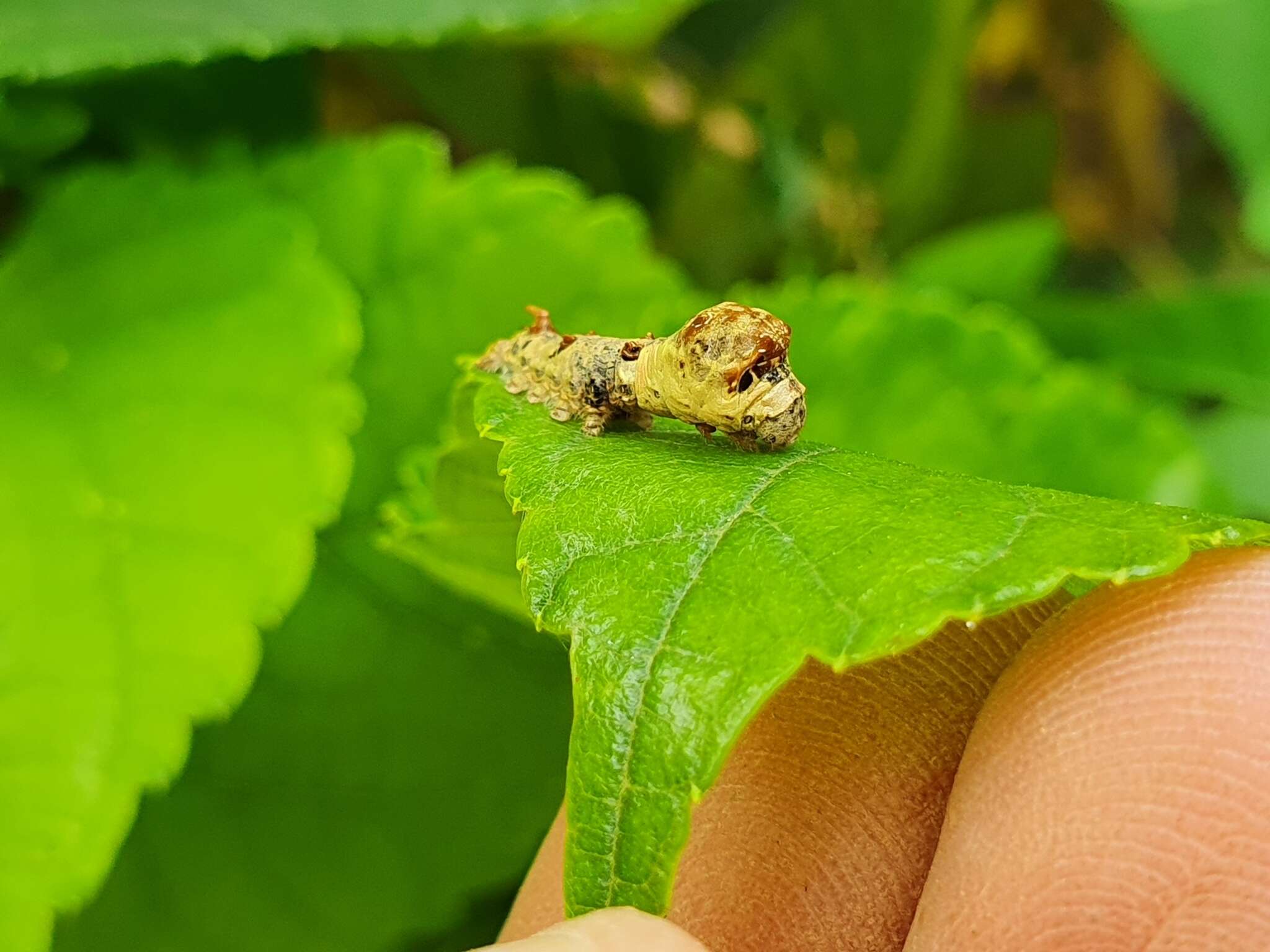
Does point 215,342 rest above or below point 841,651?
below

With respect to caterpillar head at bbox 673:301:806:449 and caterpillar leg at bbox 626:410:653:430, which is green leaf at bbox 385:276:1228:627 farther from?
caterpillar head at bbox 673:301:806:449

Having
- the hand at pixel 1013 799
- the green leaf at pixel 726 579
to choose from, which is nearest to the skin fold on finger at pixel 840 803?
the hand at pixel 1013 799

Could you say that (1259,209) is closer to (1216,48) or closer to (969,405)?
(1216,48)

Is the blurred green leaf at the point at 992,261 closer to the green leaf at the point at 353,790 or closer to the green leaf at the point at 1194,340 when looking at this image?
the green leaf at the point at 1194,340

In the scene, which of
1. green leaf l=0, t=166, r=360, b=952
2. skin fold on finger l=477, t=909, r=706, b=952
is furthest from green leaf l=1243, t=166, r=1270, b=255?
skin fold on finger l=477, t=909, r=706, b=952

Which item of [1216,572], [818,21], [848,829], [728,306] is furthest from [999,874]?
[818,21]

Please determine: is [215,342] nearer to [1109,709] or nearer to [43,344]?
[43,344]
